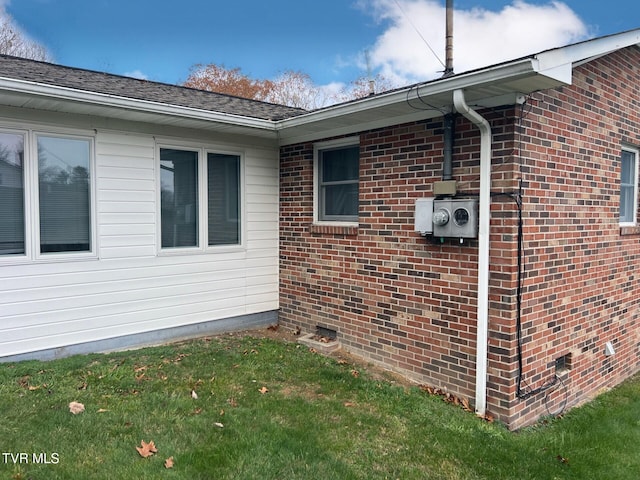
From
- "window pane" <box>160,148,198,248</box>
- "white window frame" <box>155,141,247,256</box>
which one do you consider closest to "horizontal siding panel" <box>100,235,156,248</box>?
"white window frame" <box>155,141,247,256</box>

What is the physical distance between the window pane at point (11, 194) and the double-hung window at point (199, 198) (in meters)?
1.50

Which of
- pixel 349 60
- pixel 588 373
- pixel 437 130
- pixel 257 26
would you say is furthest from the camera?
Result: pixel 349 60

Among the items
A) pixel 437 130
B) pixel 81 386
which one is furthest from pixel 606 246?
pixel 81 386

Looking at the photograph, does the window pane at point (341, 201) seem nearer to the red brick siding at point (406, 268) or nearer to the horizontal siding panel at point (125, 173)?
the red brick siding at point (406, 268)

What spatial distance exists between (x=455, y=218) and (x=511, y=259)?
2.04ft

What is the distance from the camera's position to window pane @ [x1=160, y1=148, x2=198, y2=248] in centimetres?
593

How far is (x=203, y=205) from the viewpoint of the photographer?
20.4ft

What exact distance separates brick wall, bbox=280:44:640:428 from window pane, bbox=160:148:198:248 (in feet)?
5.13

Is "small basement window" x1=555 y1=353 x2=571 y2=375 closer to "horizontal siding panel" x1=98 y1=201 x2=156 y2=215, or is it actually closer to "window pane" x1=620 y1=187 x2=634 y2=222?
"window pane" x1=620 y1=187 x2=634 y2=222

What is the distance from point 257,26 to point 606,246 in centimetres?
1840

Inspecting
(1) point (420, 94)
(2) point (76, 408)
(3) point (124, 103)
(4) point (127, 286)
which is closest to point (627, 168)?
(1) point (420, 94)

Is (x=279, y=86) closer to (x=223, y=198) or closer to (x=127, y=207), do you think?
(x=223, y=198)

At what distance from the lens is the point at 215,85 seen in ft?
69.7

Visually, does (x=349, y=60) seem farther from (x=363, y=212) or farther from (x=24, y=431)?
(x=24, y=431)
